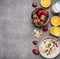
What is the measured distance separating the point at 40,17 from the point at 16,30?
0.54 ft

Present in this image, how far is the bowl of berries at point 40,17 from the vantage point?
1.47 meters

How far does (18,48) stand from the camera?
1.47 m

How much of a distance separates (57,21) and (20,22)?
223 millimetres

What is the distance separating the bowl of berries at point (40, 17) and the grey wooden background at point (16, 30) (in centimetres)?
5

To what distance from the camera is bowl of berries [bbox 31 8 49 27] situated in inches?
57.9

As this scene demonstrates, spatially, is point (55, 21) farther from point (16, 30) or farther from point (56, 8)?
point (16, 30)

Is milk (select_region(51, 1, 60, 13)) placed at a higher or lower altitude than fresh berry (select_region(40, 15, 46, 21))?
higher

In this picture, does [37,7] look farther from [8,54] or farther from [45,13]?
[8,54]

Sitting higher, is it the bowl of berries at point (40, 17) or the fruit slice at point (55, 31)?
the bowl of berries at point (40, 17)

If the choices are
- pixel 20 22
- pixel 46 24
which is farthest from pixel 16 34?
pixel 46 24

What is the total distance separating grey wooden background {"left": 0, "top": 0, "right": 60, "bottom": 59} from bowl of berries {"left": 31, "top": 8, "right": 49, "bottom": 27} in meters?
0.05

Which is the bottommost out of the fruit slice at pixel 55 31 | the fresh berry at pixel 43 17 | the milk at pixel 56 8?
the fruit slice at pixel 55 31

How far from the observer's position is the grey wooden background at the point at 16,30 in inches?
57.7

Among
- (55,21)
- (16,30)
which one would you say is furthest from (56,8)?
(16,30)
